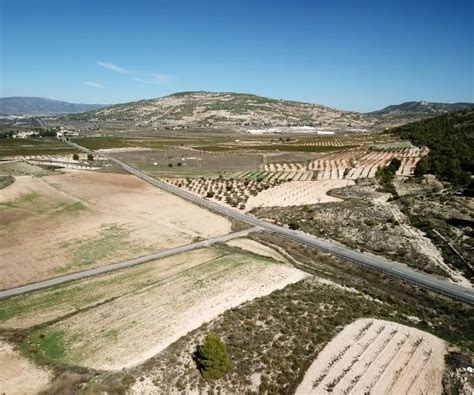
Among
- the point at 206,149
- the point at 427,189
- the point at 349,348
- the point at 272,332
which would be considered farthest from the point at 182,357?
the point at 206,149

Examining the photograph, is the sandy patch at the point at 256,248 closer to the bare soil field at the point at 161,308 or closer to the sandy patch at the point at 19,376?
the bare soil field at the point at 161,308

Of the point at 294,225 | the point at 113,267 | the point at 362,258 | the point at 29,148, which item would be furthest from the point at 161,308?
the point at 29,148

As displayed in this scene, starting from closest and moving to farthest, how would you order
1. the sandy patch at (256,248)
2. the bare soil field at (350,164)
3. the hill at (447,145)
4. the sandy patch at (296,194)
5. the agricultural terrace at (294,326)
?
1. the agricultural terrace at (294,326)
2. the sandy patch at (256,248)
3. the sandy patch at (296,194)
4. the hill at (447,145)
5. the bare soil field at (350,164)

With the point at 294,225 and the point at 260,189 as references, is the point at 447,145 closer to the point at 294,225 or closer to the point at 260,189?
the point at 260,189

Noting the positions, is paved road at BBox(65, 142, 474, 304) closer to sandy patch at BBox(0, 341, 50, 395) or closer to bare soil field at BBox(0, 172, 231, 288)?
bare soil field at BBox(0, 172, 231, 288)

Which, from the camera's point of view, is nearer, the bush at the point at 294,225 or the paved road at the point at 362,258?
the paved road at the point at 362,258

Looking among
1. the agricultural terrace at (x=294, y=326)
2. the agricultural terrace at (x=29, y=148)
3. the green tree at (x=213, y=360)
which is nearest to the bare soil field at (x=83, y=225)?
the agricultural terrace at (x=294, y=326)
